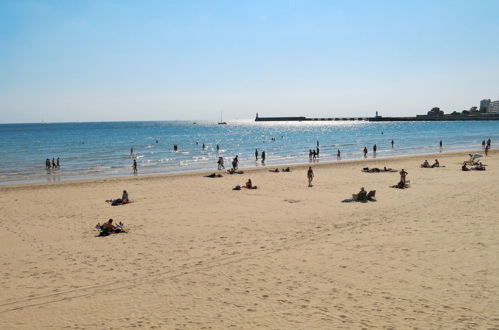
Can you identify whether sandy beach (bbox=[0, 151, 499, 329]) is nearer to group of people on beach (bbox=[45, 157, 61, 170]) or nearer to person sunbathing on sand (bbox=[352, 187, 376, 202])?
person sunbathing on sand (bbox=[352, 187, 376, 202])

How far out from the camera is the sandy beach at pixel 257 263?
750cm

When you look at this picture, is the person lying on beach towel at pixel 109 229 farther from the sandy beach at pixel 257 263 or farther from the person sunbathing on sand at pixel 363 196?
the person sunbathing on sand at pixel 363 196

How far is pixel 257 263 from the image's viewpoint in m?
10.3

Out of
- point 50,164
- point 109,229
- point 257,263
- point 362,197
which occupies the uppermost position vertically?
point 50,164

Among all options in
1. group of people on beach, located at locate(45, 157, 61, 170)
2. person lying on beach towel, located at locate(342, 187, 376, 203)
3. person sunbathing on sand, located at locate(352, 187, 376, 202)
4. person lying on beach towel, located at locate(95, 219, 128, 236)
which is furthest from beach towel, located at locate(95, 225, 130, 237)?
group of people on beach, located at locate(45, 157, 61, 170)

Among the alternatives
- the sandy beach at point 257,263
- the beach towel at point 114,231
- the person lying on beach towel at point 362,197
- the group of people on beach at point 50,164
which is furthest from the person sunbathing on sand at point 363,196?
the group of people on beach at point 50,164

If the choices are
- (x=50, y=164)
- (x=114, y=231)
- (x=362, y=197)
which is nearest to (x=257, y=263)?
(x=114, y=231)

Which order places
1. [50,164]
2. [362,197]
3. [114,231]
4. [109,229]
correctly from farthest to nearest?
[50,164] → [362,197] → [114,231] → [109,229]

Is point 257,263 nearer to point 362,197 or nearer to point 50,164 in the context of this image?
point 362,197

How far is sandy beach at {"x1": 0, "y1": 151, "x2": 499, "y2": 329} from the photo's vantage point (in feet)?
24.6

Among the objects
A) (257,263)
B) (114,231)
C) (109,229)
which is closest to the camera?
(257,263)

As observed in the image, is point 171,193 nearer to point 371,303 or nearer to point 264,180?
point 264,180

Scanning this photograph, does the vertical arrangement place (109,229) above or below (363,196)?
below

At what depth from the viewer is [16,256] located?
11453 millimetres
